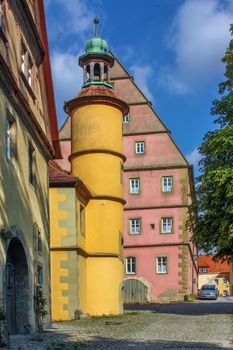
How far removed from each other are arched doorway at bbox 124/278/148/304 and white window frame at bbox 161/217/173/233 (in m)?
4.17

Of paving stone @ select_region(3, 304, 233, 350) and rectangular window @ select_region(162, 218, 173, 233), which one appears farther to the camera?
rectangular window @ select_region(162, 218, 173, 233)

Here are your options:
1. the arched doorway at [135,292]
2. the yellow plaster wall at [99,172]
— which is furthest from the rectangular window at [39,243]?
the arched doorway at [135,292]

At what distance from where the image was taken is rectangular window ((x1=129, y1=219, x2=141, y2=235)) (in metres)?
44.5

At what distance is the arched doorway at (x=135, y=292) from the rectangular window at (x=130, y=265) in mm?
569

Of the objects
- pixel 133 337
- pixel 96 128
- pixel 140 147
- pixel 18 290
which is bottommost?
pixel 133 337

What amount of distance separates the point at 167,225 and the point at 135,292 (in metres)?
5.34

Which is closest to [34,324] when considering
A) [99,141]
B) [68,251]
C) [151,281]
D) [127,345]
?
[127,345]

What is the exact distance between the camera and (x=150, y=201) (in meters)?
44.3

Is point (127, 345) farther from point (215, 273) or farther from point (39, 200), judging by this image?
point (215, 273)

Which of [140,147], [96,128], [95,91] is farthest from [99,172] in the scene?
[140,147]

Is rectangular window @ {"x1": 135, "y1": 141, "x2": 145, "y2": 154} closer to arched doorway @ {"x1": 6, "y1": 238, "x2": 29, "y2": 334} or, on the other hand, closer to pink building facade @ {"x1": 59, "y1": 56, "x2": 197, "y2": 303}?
pink building facade @ {"x1": 59, "y1": 56, "x2": 197, "y2": 303}

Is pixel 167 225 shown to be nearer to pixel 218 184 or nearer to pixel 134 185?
pixel 134 185

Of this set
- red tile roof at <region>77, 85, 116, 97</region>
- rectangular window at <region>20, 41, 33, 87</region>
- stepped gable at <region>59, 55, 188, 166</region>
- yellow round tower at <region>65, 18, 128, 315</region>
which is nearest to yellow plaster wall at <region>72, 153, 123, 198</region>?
yellow round tower at <region>65, 18, 128, 315</region>

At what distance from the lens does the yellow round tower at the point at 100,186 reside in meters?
25.5
